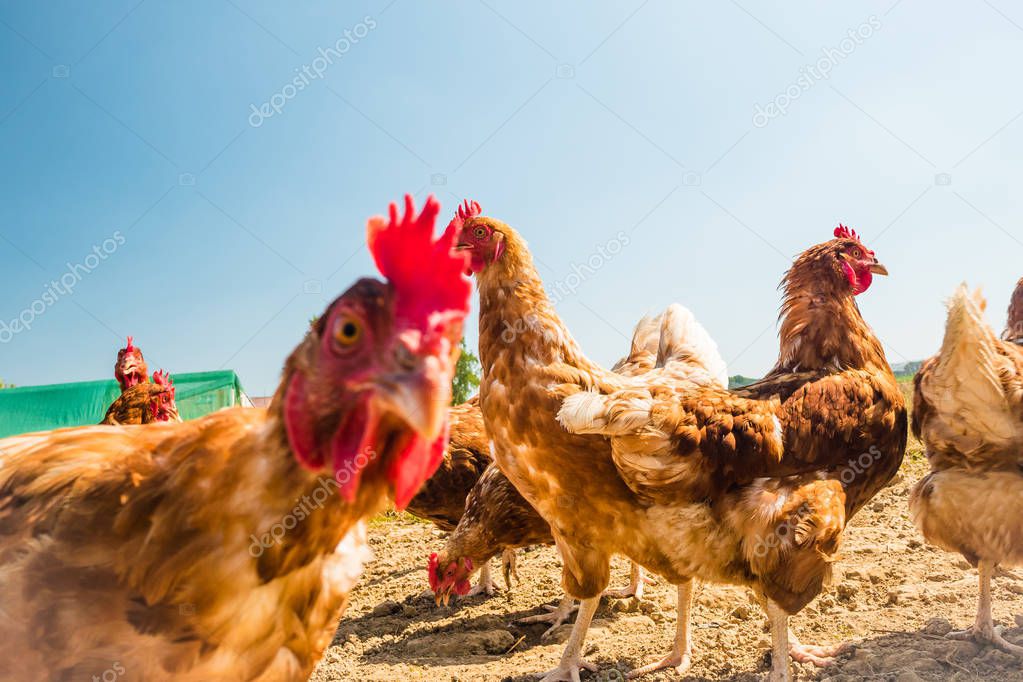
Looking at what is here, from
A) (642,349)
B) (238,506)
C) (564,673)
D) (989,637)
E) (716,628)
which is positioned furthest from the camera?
(642,349)

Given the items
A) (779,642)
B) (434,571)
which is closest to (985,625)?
(779,642)

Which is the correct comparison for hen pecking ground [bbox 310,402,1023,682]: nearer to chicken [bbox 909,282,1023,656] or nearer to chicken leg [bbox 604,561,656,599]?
chicken leg [bbox 604,561,656,599]

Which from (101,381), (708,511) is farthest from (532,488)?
(101,381)

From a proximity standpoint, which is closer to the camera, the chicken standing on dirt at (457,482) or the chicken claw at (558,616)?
the chicken claw at (558,616)

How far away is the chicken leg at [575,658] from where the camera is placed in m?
3.83

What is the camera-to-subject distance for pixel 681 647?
13.3 ft

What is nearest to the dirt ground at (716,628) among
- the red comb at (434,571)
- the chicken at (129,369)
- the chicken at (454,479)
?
the red comb at (434,571)

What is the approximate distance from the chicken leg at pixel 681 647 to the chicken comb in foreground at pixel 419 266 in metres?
3.07

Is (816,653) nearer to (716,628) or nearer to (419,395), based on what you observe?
(716,628)

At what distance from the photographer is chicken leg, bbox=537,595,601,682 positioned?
383 cm

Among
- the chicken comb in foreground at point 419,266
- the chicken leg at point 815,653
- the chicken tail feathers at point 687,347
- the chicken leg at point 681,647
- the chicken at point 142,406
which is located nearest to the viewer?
the chicken comb in foreground at point 419,266

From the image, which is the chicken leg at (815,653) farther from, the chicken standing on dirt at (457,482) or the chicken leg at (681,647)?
the chicken standing on dirt at (457,482)

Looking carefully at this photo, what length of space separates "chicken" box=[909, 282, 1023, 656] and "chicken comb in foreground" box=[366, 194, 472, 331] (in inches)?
135

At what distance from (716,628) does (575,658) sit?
3.96ft
